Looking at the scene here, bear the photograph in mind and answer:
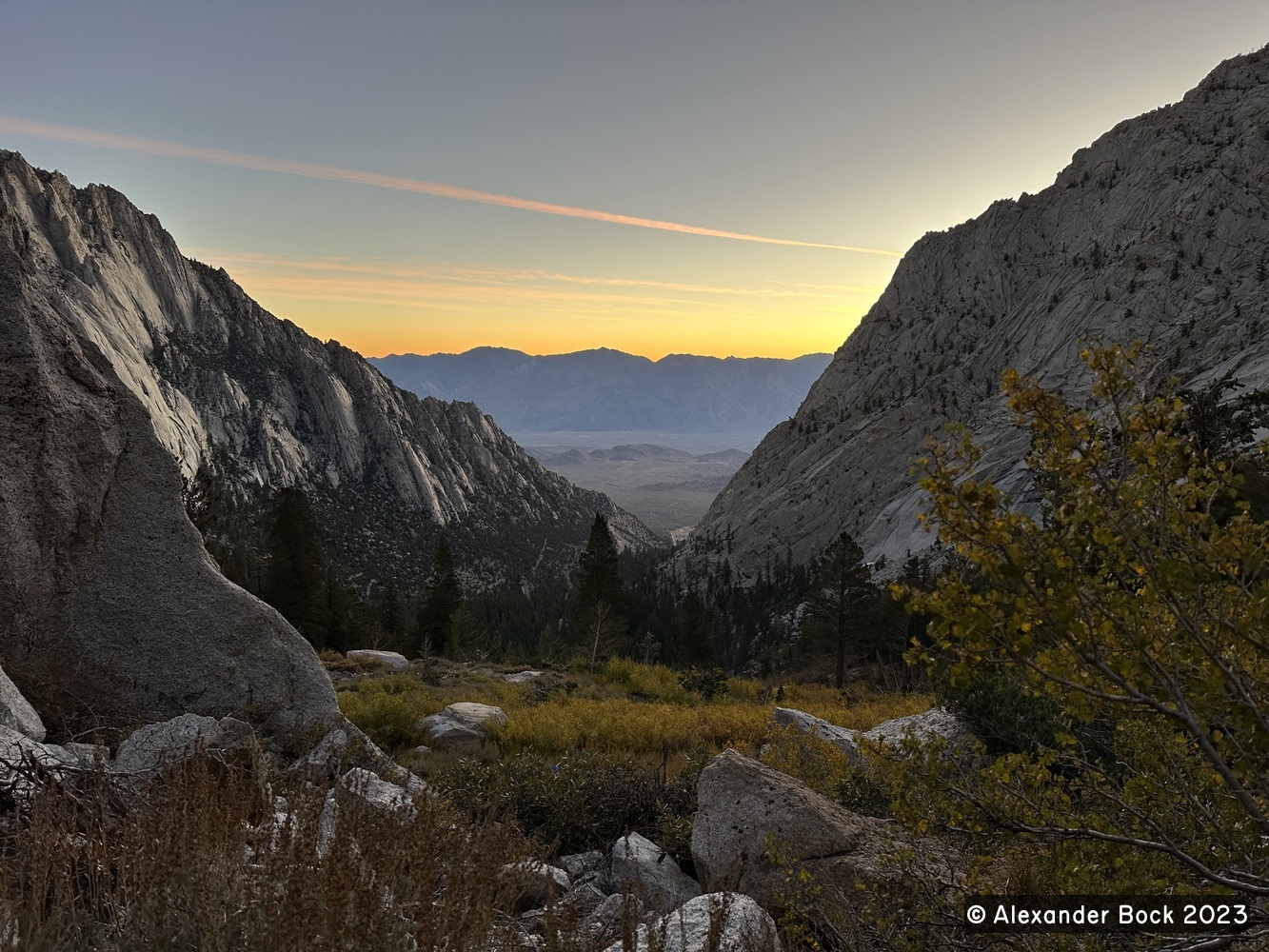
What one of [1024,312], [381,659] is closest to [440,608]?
[381,659]

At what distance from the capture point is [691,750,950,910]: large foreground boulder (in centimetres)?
600

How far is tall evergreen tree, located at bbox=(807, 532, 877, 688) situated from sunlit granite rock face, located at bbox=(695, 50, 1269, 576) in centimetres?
6396

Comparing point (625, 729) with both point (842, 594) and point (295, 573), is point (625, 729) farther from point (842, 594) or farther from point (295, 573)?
point (295, 573)

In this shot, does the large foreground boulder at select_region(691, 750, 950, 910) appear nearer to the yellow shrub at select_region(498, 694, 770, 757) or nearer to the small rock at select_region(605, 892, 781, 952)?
the small rock at select_region(605, 892, 781, 952)

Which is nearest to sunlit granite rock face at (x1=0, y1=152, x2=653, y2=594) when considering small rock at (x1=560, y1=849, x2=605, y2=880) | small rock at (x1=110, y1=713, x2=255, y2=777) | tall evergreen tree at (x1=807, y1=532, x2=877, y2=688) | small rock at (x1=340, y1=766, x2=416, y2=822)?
tall evergreen tree at (x1=807, y1=532, x2=877, y2=688)

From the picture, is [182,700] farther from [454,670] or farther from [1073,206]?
[1073,206]

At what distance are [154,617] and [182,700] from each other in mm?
1195

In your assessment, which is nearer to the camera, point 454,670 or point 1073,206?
point 454,670

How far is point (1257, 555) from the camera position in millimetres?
2857

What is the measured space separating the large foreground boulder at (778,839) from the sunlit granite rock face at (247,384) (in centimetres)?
11887

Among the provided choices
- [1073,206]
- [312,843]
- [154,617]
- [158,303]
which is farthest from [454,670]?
[1073,206]

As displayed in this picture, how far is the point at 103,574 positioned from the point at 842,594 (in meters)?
35.4

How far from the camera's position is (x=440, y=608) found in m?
44.6

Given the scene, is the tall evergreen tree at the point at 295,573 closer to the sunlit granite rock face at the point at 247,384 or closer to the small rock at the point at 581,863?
the small rock at the point at 581,863
